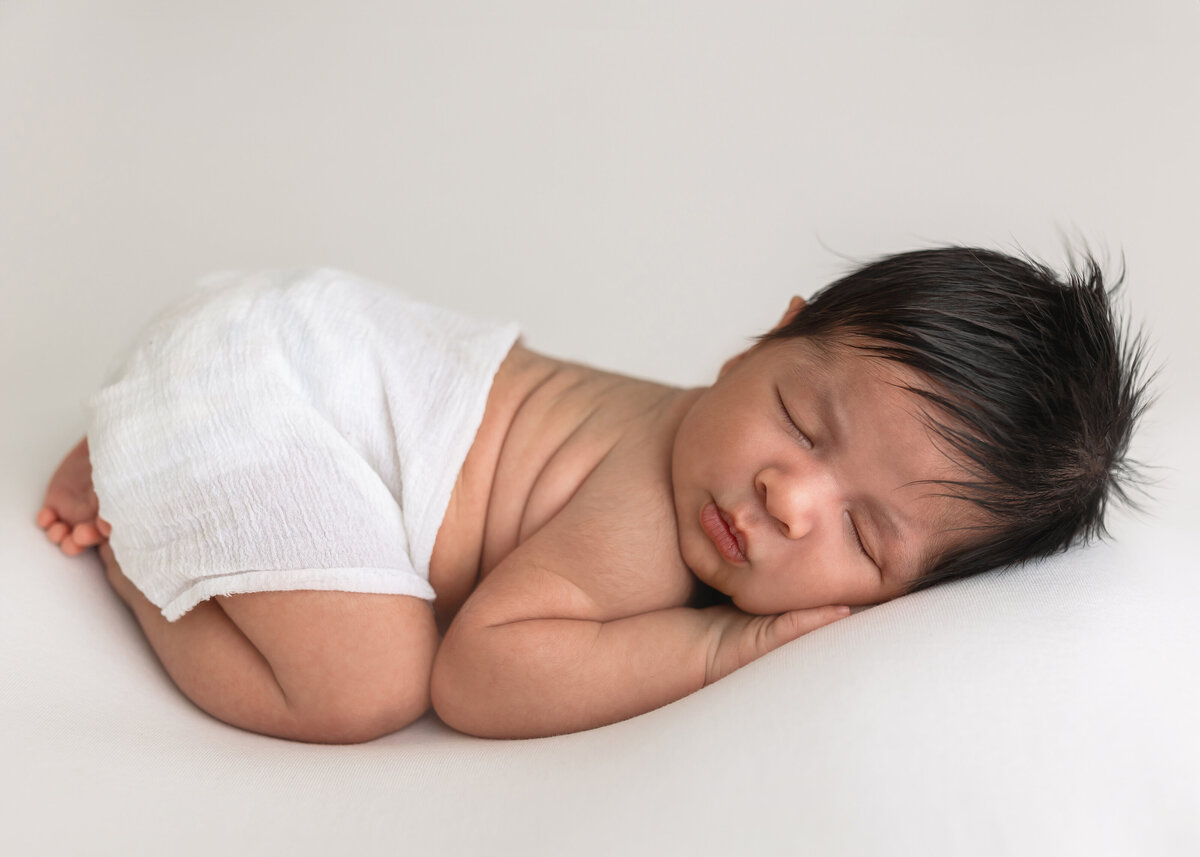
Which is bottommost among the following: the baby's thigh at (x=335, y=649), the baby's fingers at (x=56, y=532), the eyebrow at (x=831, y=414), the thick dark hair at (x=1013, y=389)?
the baby's fingers at (x=56, y=532)

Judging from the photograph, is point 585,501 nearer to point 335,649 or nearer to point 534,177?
point 335,649

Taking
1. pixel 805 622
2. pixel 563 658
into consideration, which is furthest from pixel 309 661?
pixel 805 622

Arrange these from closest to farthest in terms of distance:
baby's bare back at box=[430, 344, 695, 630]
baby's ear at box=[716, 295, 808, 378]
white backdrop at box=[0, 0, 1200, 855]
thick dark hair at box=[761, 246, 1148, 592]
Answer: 1. thick dark hair at box=[761, 246, 1148, 592]
2. baby's bare back at box=[430, 344, 695, 630]
3. baby's ear at box=[716, 295, 808, 378]
4. white backdrop at box=[0, 0, 1200, 855]

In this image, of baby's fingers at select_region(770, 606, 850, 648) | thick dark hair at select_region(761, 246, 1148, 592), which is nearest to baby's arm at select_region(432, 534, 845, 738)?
baby's fingers at select_region(770, 606, 850, 648)

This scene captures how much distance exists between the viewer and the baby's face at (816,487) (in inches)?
47.1

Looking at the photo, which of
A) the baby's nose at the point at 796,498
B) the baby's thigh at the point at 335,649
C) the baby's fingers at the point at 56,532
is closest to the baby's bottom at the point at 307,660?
the baby's thigh at the point at 335,649

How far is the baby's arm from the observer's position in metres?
1.22

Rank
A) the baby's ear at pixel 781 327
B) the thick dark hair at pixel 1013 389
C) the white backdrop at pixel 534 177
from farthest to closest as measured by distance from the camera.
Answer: the white backdrop at pixel 534 177 < the baby's ear at pixel 781 327 < the thick dark hair at pixel 1013 389

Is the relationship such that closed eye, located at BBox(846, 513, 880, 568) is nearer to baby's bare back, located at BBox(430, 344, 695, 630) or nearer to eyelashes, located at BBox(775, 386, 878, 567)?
eyelashes, located at BBox(775, 386, 878, 567)

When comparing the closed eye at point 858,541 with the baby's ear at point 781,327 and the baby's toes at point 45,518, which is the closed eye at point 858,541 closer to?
the baby's ear at point 781,327

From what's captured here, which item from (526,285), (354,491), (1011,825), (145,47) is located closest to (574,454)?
(354,491)

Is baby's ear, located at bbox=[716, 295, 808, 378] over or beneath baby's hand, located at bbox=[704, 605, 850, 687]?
over

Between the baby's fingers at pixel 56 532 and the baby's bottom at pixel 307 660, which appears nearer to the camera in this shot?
the baby's bottom at pixel 307 660

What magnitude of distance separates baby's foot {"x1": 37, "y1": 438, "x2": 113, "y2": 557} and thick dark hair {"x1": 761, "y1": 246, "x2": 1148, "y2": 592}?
40.7 inches
